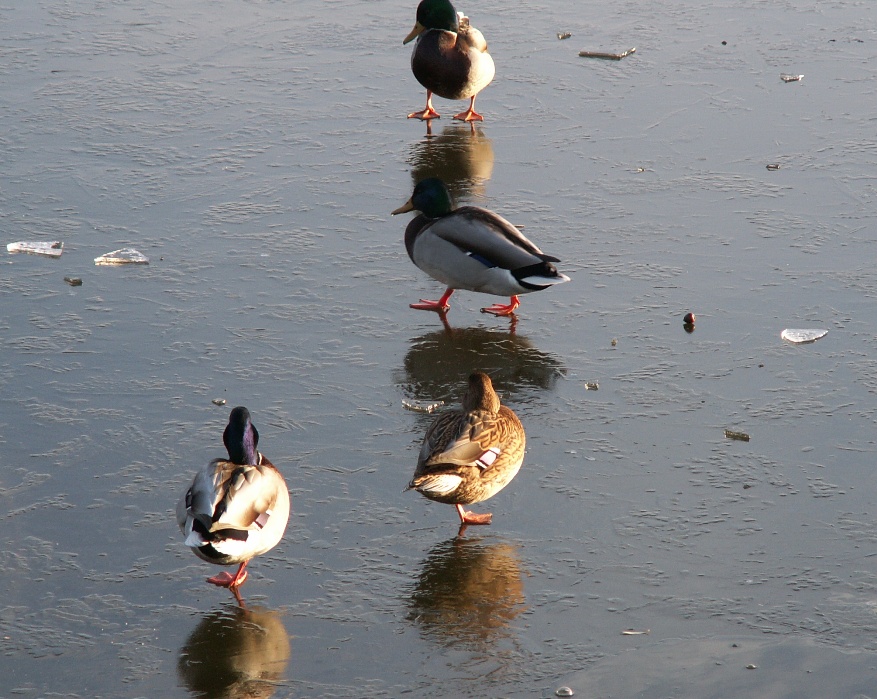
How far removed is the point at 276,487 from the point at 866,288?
11.3 feet

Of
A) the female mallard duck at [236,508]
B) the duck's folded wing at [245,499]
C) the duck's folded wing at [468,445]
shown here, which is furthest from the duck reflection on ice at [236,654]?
the duck's folded wing at [468,445]

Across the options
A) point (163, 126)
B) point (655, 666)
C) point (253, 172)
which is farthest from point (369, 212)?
point (655, 666)

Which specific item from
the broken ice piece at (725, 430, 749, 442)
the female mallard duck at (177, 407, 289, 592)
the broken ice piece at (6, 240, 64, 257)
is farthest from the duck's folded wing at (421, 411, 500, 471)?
the broken ice piece at (6, 240, 64, 257)

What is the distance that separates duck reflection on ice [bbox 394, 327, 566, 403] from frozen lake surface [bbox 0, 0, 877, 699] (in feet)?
0.08

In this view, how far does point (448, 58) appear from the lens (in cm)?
837

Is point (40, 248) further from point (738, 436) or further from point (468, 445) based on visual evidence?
point (738, 436)

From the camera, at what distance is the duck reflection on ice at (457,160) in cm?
746

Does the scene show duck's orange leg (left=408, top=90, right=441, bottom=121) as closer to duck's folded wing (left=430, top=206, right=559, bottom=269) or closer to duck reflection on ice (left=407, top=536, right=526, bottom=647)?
duck's folded wing (left=430, top=206, right=559, bottom=269)

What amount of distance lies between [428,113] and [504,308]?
3072 mm

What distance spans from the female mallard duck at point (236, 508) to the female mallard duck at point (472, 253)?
6.98 ft

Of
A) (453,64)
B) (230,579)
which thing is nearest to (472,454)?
(230,579)

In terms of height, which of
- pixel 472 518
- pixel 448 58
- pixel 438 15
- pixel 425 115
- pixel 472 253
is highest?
pixel 438 15

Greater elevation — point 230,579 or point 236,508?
point 236,508

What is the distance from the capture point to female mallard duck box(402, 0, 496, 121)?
8.46m
